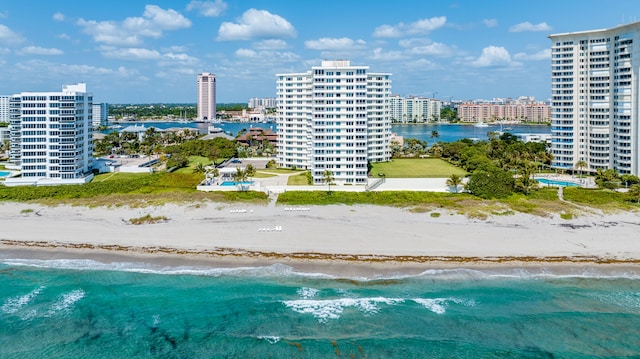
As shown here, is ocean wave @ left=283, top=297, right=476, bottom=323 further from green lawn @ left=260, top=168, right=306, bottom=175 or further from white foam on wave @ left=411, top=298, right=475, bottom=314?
green lawn @ left=260, top=168, right=306, bottom=175

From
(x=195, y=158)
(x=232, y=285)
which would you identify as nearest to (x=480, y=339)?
(x=232, y=285)

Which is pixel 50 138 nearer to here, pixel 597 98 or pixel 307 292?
pixel 307 292

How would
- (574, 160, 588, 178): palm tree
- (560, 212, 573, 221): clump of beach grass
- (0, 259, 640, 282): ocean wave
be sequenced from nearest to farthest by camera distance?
(0, 259, 640, 282): ocean wave < (560, 212, 573, 221): clump of beach grass < (574, 160, 588, 178): palm tree

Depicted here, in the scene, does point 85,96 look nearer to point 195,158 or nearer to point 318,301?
point 195,158

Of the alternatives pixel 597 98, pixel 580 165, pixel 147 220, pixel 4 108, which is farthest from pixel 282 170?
pixel 4 108

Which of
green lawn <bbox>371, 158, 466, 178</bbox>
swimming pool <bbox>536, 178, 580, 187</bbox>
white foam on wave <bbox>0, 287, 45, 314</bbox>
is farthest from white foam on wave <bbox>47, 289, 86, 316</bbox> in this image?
swimming pool <bbox>536, 178, 580, 187</bbox>

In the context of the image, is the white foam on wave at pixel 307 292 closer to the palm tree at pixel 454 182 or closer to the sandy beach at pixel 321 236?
the sandy beach at pixel 321 236

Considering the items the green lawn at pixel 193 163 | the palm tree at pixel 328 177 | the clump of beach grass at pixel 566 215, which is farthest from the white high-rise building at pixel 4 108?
the clump of beach grass at pixel 566 215

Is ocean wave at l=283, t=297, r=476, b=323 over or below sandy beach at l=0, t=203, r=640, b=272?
below
